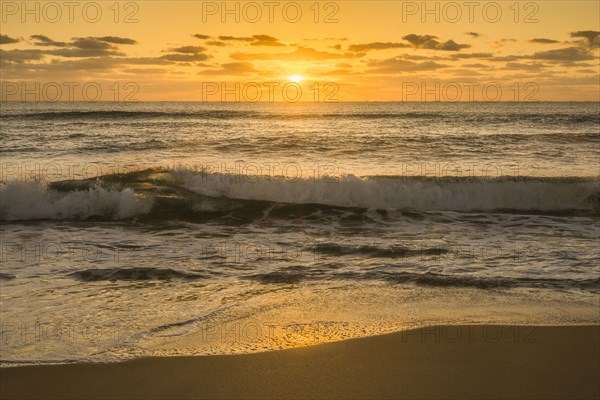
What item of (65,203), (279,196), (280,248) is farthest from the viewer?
(279,196)

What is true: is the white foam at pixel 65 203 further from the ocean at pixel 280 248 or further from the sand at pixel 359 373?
the sand at pixel 359 373

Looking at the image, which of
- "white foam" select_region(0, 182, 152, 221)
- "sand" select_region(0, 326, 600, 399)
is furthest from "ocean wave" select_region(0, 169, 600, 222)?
"sand" select_region(0, 326, 600, 399)

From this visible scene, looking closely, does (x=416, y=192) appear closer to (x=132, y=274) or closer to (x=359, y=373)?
(x=132, y=274)

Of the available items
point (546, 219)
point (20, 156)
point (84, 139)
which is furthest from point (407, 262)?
point (84, 139)

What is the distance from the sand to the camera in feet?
13.6

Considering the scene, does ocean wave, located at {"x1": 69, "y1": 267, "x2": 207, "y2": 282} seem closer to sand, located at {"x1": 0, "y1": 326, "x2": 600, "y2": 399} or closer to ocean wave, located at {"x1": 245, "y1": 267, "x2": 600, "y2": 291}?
ocean wave, located at {"x1": 245, "y1": 267, "x2": 600, "y2": 291}

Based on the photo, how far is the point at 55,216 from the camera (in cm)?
1245

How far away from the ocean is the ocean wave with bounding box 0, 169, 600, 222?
1.8 inches

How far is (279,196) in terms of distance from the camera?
47.7ft

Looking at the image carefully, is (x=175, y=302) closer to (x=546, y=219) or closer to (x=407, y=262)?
(x=407, y=262)

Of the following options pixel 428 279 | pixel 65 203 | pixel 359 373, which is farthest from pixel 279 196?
pixel 359 373

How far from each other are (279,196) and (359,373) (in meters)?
10.2

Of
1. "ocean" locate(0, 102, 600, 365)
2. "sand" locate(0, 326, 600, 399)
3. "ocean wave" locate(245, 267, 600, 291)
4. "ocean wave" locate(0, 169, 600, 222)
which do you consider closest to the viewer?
"sand" locate(0, 326, 600, 399)

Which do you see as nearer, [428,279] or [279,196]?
[428,279]
